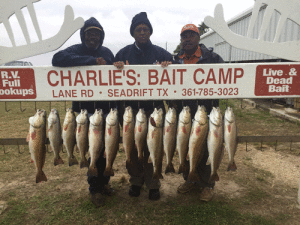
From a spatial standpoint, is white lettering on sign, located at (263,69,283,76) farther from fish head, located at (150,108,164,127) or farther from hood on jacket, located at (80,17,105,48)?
hood on jacket, located at (80,17,105,48)

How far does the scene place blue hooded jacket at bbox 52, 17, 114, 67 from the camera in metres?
2.74

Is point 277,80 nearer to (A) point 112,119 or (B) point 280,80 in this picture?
(B) point 280,80

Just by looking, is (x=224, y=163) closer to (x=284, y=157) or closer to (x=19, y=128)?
(x=284, y=157)

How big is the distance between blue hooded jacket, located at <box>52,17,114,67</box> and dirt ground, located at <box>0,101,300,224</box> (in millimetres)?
2266

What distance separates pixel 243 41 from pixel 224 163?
10.4 ft

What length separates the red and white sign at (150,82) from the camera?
2762mm

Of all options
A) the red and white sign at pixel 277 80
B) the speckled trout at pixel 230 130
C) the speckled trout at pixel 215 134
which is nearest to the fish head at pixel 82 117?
the speckled trout at pixel 215 134

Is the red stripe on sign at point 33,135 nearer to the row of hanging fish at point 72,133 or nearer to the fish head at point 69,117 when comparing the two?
the row of hanging fish at point 72,133

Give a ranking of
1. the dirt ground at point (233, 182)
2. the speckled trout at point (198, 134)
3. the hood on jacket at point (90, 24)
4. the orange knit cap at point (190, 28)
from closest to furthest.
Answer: the speckled trout at point (198, 134) → the hood on jacket at point (90, 24) → the orange knit cap at point (190, 28) → the dirt ground at point (233, 182)

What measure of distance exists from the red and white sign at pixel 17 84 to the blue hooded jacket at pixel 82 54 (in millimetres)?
366

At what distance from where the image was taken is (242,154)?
18.3ft

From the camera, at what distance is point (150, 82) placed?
110 inches

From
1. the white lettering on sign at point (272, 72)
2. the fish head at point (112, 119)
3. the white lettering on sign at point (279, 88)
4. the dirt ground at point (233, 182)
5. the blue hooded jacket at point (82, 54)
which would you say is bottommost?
the dirt ground at point (233, 182)

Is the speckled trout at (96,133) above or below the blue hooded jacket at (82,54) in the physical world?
below
